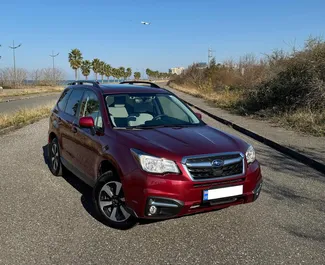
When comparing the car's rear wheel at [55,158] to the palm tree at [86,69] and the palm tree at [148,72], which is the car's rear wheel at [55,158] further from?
the palm tree at [148,72]

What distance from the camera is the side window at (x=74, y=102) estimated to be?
563 cm

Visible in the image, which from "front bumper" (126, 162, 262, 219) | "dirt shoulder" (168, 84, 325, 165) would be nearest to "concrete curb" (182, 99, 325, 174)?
"dirt shoulder" (168, 84, 325, 165)

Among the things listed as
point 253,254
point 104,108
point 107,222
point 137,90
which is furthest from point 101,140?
point 253,254

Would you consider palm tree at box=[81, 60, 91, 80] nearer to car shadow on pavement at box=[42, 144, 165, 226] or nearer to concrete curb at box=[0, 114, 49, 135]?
concrete curb at box=[0, 114, 49, 135]

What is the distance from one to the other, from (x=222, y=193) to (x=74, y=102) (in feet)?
10.4

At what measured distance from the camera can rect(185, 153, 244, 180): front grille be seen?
3592 millimetres

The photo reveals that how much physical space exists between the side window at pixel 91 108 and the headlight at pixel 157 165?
114 cm

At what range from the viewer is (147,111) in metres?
5.08

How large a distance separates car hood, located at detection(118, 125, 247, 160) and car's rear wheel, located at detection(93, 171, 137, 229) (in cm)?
50

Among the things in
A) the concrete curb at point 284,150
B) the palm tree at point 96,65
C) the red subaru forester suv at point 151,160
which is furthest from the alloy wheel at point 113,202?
the palm tree at point 96,65

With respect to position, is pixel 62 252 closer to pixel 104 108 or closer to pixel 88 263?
pixel 88 263

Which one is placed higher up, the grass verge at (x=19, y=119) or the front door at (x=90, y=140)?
the front door at (x=90, y=140)

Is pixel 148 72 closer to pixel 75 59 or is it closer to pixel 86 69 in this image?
pixel 86 69

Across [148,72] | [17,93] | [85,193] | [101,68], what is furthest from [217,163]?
[148,72]
